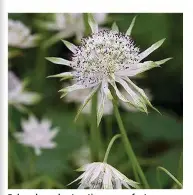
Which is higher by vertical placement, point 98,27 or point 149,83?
point 98,27

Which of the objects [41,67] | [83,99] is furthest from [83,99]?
[41,67]

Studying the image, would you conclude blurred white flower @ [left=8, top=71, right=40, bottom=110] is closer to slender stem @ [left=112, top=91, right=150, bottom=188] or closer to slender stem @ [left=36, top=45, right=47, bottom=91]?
slender stem @ [left=36, top=45, right=47, bottom=91]

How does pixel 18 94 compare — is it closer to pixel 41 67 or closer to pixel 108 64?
pixel 41 67

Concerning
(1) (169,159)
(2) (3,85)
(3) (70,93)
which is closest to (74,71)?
(3) (70,93)

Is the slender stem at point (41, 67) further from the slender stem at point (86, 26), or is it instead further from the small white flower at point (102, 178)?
the small white flower at point (102, 178)

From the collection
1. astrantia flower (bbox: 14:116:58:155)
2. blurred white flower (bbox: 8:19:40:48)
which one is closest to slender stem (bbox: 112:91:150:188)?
astrantia flower (bbox: 14:116:58:155)
